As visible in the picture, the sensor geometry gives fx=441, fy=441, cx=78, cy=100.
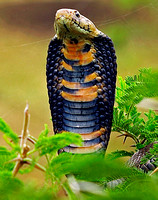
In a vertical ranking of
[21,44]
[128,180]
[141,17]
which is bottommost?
[128,180]

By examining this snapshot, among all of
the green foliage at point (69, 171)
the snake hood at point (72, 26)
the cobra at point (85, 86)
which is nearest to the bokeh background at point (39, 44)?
the cobra at point (85, 86)

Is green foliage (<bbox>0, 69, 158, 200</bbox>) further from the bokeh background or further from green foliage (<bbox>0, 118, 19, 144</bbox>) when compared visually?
the bokeh background

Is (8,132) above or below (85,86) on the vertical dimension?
below

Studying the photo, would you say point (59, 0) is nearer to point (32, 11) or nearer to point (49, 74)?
point (32, 11)

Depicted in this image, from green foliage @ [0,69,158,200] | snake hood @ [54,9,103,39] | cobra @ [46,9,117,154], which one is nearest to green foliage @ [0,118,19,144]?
green foliage @ [0,69,158,200]

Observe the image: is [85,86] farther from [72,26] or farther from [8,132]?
[8,132]

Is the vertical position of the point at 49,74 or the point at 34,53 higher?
the point at 34,53

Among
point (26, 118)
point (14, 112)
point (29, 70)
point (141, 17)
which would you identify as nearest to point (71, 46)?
point (26, 118)

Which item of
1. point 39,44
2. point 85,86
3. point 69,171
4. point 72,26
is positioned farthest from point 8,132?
point 39,44
